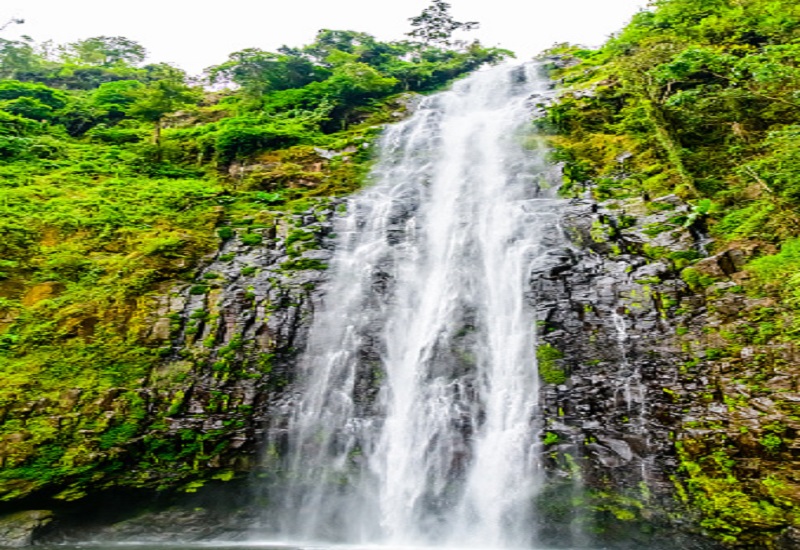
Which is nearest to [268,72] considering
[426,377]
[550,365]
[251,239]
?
[251,239]

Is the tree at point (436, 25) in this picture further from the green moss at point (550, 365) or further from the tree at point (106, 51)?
the green moss at point (550, 365)

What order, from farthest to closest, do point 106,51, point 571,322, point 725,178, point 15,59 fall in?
point 106,51, point 15,59, point 725,178, point 571,322

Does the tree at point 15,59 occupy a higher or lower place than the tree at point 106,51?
lower

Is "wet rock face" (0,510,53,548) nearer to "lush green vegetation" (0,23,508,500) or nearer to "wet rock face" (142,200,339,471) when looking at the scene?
"lush green vegetation" (0,23,508,500)

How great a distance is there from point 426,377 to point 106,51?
38074 mm

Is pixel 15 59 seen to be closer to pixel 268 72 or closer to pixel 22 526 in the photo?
pixel 268 72

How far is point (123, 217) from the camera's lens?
11.8m

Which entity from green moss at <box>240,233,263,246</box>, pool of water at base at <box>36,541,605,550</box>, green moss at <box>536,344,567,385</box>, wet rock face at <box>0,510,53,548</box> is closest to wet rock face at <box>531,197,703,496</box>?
green moss at <box>536,344,567,385</box>

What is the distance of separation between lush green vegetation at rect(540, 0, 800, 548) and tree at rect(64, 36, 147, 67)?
32225mm

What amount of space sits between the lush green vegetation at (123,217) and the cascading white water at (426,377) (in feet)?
5.77

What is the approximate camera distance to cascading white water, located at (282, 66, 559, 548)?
7.82m

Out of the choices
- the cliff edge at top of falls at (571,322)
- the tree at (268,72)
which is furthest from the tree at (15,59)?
the cliff edge at top of falls at (571,322)

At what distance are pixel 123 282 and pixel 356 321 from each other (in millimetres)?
4640

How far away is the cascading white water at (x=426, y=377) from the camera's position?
7820mm
